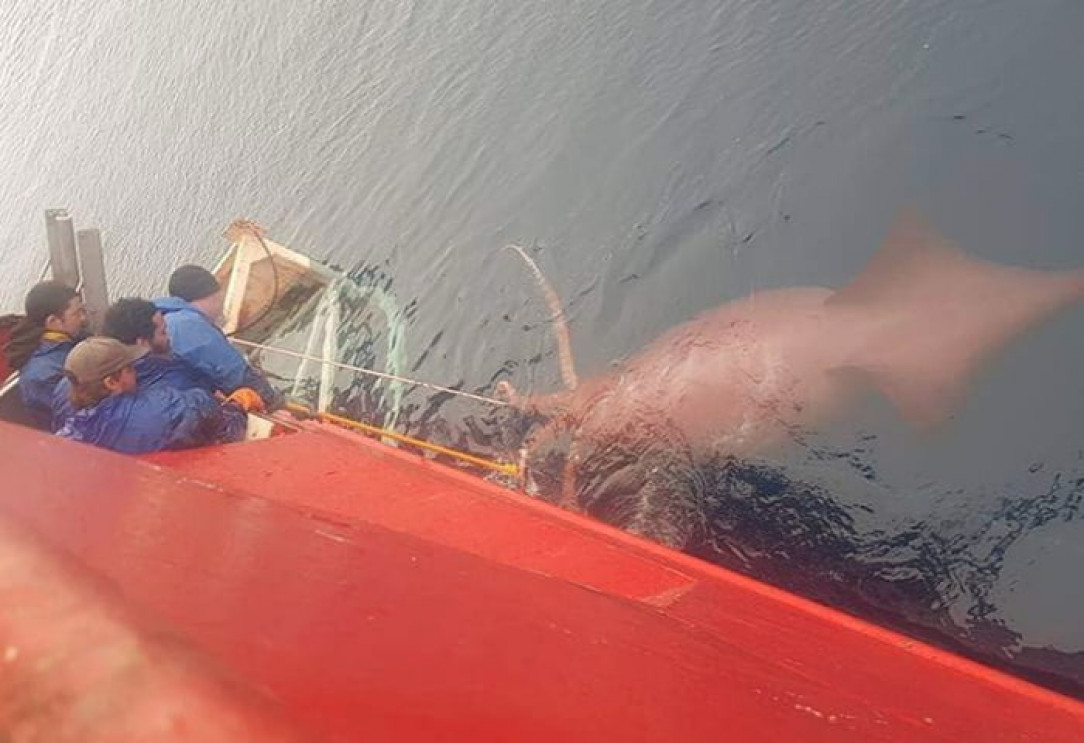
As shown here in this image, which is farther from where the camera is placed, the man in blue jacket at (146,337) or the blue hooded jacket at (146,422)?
the man in blue jacket at (146,337)

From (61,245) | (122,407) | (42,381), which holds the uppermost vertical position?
(61,245)

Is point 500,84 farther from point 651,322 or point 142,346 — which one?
point 142,346

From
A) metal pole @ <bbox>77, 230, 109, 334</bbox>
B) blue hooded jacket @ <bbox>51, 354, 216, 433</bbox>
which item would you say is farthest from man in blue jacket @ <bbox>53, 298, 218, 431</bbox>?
metal pole @ <bbox>77, 230, 109, 334</bbox>

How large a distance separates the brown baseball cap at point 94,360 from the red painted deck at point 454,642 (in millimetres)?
1848

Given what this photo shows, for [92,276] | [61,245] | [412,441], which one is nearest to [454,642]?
[412,441]

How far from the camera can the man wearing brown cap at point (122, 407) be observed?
4.42m

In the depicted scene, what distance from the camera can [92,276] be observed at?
685cm

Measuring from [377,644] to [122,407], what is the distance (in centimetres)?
291

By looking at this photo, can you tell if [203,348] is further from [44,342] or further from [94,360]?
[94,360]

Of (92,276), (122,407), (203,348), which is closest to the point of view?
(122,407)

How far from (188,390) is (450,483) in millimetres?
1511

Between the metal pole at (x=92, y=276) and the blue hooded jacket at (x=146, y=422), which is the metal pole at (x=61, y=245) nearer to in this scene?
the metal pole at (x=92, y=276)

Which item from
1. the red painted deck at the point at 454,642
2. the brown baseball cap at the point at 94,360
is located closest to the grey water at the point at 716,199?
the red painted deck at the point at 454,642

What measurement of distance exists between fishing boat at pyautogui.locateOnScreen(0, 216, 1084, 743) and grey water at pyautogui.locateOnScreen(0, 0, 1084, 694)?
754 mm
